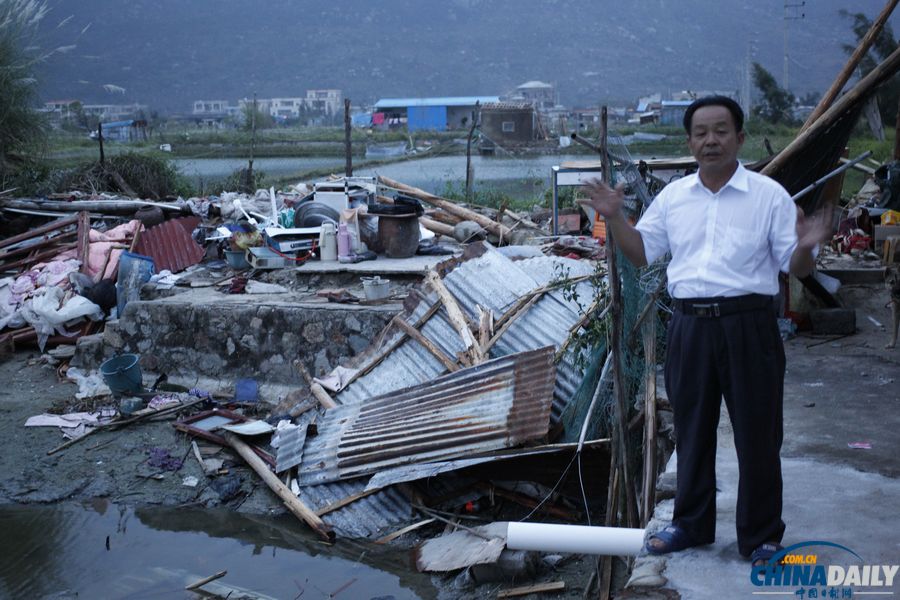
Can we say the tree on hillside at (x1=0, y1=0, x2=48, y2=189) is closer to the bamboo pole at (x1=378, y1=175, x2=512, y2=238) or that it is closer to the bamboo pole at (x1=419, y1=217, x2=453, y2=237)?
the bamboo pole at (x1=378, y1=175, x2=512, y2=238)

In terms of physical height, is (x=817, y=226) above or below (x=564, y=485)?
above

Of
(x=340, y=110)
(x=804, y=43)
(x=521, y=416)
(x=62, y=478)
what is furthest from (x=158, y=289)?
(x=804, y=43)

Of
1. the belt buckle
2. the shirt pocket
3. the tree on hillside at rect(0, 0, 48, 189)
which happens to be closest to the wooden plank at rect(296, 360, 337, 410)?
the belt buckle

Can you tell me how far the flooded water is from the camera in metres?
20.1

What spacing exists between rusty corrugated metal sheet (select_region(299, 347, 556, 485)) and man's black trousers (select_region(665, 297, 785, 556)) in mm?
2712

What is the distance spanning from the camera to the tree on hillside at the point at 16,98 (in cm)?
1744

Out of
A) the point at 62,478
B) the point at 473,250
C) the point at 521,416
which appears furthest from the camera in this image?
the point at 473,250

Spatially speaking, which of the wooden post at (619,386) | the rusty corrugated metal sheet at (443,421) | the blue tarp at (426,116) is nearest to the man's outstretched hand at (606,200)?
the wooden post at (619,386)

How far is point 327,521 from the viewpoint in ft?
21.6

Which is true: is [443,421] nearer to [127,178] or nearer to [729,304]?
[729,304]

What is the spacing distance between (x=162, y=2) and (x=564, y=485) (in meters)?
149

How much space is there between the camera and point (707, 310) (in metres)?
3.22

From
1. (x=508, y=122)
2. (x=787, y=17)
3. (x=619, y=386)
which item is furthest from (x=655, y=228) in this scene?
(x=508, y=122)

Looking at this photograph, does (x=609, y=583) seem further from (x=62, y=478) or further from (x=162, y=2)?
(x=162, y=2)
